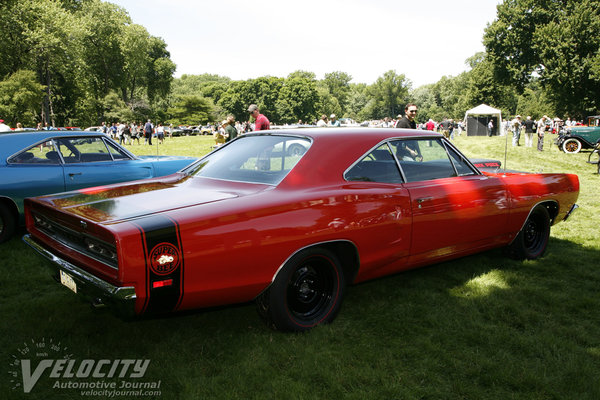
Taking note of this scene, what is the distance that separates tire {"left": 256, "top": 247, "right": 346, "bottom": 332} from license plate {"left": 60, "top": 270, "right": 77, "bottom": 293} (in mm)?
1174

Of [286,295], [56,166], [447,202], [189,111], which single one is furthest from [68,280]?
[189,111]

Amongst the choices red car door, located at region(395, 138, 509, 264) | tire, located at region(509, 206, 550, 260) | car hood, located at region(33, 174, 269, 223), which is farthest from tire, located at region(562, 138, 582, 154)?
car hood, located at region(33, 174, 269, 223)

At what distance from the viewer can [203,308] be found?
2.76m

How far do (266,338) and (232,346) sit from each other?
24cm

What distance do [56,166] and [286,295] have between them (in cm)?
424

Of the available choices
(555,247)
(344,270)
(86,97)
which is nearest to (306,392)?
(344,270)

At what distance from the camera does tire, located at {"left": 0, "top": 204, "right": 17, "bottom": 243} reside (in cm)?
538

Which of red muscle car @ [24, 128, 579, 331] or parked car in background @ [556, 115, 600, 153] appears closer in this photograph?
red muscle car @ [24, 128, 579, 331]

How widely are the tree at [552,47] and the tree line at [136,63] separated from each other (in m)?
0.08

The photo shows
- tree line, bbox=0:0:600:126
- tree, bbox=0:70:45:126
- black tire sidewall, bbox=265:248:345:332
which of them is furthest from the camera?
tree line, bbox=0:0:600:126

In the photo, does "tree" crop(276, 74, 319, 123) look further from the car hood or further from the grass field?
the car hood

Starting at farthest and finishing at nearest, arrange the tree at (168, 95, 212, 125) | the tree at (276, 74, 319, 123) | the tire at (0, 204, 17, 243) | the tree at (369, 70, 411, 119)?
the tree at (369, 70, 411, 119) < the tree at (276, 74, 319, 123) < the tree at (168, 95, 212, 125) < the tire at (0, 204, 17, 243)

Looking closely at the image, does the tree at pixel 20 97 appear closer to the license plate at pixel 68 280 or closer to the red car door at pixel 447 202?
the license plate at pixel 68 280

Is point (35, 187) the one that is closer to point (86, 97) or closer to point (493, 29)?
point (493, 29)
